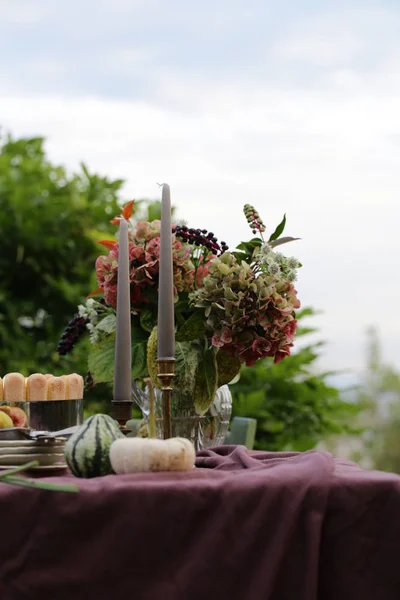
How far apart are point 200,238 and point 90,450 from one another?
60 centimetres

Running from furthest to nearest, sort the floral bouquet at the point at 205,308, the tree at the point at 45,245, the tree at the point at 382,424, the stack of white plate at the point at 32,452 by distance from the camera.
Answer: the tree at the point at 382,424, the tree at the point at 45,245, the floral bouquet at the point at 205,308, the stack of white plate at the point at 32,452

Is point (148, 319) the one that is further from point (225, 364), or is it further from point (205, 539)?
point (205, 539)

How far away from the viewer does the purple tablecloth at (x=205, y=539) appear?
112 centimetres

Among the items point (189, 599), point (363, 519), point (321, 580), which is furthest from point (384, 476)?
point (189, 599)

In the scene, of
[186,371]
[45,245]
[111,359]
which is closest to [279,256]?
A: [186,371]

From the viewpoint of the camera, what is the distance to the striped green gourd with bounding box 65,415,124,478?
120 centimetres

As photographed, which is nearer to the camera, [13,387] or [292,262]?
[13,387]

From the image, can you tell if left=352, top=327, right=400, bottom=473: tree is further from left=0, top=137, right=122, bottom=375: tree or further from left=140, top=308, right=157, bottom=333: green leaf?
left=140, top=308, right=157, bottom=333: green leaf

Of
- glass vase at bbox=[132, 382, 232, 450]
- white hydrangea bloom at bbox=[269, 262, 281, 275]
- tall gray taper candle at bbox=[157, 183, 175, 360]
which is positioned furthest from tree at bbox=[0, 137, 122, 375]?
tall gray taper candle at bbox=[157, 183, 175, 360]

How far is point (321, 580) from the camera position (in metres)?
Answer: 1.16

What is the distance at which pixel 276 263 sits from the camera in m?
1.59

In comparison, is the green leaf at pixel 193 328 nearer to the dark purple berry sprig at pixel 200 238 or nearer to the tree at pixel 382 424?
the dark purple berry sprig at pixel 200 238

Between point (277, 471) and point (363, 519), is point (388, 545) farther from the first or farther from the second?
point (277, 471)

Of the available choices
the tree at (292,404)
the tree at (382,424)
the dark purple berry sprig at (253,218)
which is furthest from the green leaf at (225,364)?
the tree at (382,424)
